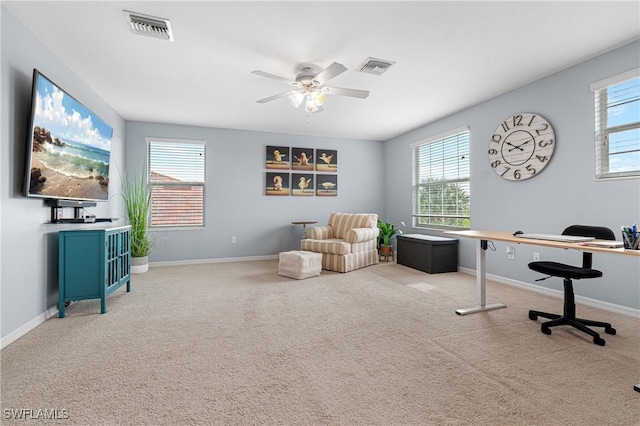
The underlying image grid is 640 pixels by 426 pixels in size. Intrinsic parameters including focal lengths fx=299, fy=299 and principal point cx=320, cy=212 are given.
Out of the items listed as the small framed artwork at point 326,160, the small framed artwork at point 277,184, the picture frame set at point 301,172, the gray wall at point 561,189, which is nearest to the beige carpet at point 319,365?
the gray wall at point 561,189

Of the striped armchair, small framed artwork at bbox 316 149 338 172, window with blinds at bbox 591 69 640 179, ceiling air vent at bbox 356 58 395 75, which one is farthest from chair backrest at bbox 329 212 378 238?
window with blinds at bbox 591 69 640 179

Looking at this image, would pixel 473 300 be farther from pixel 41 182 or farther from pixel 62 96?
pixel 62 96

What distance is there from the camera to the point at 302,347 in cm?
213

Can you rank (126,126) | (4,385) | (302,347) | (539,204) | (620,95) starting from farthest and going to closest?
(126,126) < (539,204) < (620,95) < (302,347) < (4,385)

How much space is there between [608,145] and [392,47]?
7.56ft

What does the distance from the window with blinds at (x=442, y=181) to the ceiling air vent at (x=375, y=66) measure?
2070 millimetres

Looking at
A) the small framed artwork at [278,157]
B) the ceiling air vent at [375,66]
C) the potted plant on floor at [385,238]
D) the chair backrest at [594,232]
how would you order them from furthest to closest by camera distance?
the small framed artwork at [278,157] → the potted plant on floor at [385,238] → the ceiling air vent at [375,66] → the chair backrest at [594,232]

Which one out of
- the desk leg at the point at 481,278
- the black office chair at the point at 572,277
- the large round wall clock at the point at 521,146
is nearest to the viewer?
the black office chair at the point at 572,277

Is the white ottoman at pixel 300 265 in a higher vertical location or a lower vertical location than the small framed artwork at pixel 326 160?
lower

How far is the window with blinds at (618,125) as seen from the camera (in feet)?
8.92

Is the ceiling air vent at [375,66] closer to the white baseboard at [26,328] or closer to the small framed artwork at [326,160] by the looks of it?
the small framed artwork at [326,160]

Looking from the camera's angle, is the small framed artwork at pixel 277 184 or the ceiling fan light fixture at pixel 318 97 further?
the small framed artwork at pixel 277 184

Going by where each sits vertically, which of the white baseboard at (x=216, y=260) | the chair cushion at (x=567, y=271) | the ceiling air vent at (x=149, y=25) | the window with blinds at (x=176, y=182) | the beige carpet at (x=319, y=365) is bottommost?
the beige carpet at (x=319, y=365)

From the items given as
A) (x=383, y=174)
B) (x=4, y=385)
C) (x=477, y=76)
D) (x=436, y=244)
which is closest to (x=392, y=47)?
(x=477, y=76)
